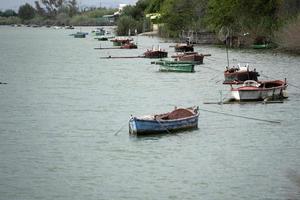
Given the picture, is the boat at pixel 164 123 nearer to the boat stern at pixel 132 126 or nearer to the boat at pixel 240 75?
the boat stern at pixel 132 126

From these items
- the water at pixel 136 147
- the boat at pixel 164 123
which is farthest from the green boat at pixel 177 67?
the boat at pixel 164 123

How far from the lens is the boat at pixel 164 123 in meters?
35.6

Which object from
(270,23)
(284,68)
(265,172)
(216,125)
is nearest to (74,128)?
(216,125)

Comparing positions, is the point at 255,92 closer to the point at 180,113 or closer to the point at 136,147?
the point at 180,113

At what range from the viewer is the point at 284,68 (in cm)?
7331

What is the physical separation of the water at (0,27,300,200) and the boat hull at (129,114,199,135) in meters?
0.40

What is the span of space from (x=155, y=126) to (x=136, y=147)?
6.85 feet

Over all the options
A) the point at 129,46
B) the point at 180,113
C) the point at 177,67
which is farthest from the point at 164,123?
the point at 129,46

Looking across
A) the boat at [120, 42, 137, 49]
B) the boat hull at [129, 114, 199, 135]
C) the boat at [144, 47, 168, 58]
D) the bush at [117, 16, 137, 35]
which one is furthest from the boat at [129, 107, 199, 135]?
the bush at [117, 16, 137, 35]

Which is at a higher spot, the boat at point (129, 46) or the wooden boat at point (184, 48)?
the wooden boat at point (184, 48)

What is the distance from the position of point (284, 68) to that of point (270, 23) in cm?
3546

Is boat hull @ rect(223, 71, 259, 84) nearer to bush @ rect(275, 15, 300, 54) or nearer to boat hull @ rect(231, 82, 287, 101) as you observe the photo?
boat hull @ rect(231, 82, 287, 101)

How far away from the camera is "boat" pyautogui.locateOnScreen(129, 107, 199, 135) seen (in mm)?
35594

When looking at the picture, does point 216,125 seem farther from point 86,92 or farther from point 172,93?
point 86,92
